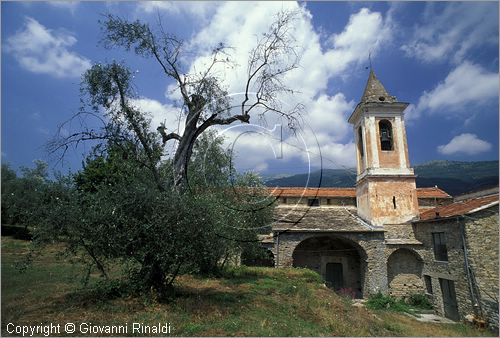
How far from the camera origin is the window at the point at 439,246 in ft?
64.9

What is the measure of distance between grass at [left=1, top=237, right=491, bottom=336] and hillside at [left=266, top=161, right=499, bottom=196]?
13.7 ft

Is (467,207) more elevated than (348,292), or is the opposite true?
(467,207)

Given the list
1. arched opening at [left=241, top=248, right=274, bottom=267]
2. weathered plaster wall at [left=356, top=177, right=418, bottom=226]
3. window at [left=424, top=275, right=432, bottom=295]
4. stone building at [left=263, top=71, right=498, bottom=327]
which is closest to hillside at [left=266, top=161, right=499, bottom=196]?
weathered plaster wall at [left=356, top=177, right=418, bottom=226]

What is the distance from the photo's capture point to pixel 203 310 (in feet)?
29.7

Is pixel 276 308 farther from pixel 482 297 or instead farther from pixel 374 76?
pixel 374 76

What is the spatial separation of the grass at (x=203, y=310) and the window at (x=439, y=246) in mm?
5803

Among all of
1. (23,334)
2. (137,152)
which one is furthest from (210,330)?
(137,152)

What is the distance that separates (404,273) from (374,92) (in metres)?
14.2

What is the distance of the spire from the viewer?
25812mm

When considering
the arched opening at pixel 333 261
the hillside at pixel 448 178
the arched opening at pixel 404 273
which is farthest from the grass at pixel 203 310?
the arched opening at pixel 333 261

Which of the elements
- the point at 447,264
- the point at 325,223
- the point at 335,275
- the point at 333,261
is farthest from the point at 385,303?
the point at 325,223

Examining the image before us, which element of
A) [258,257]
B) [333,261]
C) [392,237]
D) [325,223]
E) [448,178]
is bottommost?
[258,257]

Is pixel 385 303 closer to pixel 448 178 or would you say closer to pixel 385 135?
pixel 385 135

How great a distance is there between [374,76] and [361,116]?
390cm
